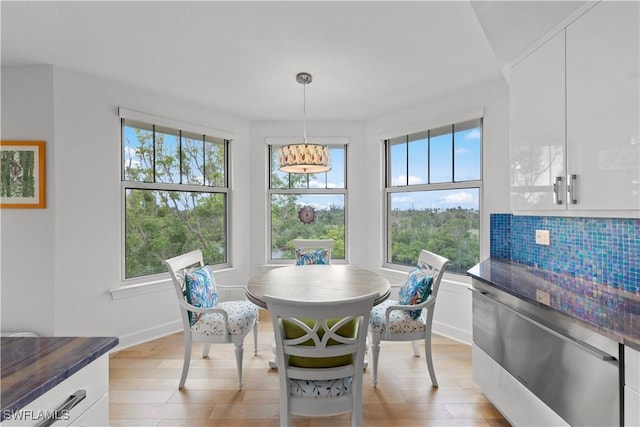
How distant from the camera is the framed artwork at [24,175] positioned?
2.64 meters

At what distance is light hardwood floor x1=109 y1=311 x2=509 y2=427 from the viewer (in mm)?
1973

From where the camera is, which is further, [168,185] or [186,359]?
[168,185]

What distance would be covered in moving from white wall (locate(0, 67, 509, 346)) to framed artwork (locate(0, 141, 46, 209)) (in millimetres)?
68

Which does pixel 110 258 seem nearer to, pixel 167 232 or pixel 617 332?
pixel 167 232

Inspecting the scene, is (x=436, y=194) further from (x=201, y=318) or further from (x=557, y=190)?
(x=201, y=318)

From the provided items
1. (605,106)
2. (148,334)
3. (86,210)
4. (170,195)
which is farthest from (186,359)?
(605,106)

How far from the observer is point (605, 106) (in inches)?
56.9

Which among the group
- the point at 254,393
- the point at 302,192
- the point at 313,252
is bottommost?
the point at 254,393

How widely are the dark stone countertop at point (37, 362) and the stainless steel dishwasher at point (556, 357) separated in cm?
175

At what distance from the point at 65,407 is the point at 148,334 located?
2.75 m

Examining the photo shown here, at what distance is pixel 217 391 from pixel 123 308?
1453 mm

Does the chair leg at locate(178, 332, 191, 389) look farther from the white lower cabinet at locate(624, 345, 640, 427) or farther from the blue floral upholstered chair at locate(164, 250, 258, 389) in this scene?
the white lower cabinet at locate(624, 345, 640, 427)

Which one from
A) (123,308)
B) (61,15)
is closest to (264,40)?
(61,15)

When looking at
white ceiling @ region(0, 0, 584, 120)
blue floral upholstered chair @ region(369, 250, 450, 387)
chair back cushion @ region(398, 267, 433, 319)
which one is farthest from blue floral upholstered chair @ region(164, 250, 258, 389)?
white ceiling @ region(0, 0, 584, 120)
